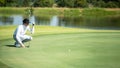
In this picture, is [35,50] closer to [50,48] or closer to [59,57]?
[50,48]

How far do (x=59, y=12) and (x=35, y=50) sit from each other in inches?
2583

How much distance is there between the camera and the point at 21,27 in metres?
11.8

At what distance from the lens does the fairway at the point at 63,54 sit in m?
9.36

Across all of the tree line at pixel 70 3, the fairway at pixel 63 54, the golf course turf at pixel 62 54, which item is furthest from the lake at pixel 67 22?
the tree line at pixel 70 3

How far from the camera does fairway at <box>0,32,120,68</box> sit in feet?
30.7

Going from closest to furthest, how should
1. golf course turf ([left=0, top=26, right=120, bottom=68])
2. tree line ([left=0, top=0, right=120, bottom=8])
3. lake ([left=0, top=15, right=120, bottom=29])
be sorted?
golf course turf ([left=0, top=26, right=120, bottom=68]) → lake ([left=0, top=15, right=120, bottom=29]) → tree line ([left=0, top=0, right=120, bottom=8])

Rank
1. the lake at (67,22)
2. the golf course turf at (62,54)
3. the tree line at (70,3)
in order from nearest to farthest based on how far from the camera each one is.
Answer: the golf course turf at (62,54) → the lake at (67,22) → the tree line at (70,3)

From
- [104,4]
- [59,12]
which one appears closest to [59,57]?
[59,12]

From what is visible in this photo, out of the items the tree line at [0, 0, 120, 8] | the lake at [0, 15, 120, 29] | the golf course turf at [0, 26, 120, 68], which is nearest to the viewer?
the golf course turf at [0, 26, 120, 68]

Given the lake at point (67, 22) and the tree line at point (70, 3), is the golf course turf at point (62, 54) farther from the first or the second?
the tree line at point (70, 3)

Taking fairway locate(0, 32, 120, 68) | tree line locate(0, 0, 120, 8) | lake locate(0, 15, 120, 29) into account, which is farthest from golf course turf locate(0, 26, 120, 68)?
tree line locate(0, 0, 120, 8)

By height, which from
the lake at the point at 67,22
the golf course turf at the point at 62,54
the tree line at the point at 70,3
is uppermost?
the golf course turf at the point at 62,54

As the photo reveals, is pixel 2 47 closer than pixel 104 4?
Yes

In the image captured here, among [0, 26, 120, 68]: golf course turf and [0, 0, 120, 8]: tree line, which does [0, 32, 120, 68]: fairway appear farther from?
[0, 0, 120, 8]: tree line
